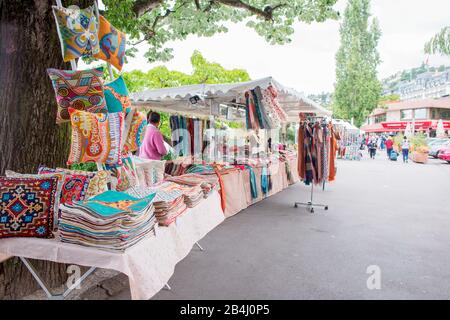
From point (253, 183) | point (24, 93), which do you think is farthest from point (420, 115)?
point (24, 93)

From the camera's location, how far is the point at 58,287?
289cm

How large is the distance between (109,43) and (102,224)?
5.35 ft

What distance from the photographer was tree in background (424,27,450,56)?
32.0 ft

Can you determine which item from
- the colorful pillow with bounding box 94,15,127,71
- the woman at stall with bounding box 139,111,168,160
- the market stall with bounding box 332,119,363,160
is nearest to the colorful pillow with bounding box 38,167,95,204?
the colorful pillow with bounding box 94,15,127,71

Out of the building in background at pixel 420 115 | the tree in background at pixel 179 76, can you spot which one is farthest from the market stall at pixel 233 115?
the building in background at pixel 420 115

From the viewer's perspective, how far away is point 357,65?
107 feet

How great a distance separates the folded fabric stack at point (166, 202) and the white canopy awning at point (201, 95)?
→ 117 inches

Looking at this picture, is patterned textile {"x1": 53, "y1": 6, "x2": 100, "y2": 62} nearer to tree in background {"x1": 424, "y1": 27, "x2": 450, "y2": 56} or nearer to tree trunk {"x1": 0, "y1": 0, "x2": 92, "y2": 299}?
tree trunk {"x1": 0, "y1": 0, "x2": 92, "y2": 299}

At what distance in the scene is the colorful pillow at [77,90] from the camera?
2244 millimetres

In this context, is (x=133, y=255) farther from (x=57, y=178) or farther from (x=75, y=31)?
(x=75, y=31)

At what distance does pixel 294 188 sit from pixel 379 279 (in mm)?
5960

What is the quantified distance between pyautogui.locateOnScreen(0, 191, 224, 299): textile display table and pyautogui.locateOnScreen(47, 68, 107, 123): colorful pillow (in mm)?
889

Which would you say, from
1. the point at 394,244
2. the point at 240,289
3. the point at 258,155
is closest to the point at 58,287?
the point at 240,289

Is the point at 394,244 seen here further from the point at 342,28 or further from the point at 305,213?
the point at 342,28
